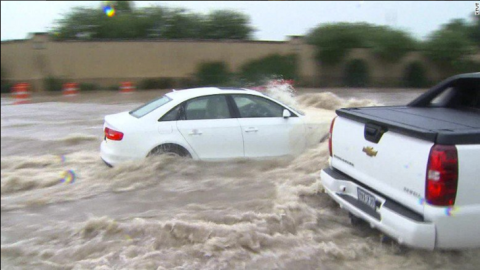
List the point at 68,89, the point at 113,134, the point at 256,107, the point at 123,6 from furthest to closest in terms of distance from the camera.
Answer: the point at 123,6 → the point at 68,89 → the point at 256,107 → the point at 113,134

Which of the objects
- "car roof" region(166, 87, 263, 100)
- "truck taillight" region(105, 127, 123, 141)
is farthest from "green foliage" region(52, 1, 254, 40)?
"truck taillight" region(105, 127, 123, 141)

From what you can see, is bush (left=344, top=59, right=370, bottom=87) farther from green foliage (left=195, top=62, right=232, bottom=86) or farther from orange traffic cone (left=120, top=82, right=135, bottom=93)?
orange traffic cone (left=120, top=82, right=135, bottom=93)

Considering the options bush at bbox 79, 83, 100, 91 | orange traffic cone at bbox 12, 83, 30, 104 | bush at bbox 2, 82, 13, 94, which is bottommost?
bush at bbox 79, 83, 100, 91

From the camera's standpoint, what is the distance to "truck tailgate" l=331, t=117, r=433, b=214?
11.6 ft

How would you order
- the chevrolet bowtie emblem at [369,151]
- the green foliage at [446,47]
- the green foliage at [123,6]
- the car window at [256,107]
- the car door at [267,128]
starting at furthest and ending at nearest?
the green foliage at [123,6] → the green foliage at [446,47] → the car window at [256,107] → the car door at [267,128] → the chevrolet bowtie emblem at [369,151]

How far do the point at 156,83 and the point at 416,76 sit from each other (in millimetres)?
14206

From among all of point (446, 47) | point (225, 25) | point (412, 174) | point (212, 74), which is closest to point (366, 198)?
point (412, 174)

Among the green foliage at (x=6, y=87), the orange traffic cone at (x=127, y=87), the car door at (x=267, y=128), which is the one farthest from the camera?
the orange traffic cone at (x=127, y=87)

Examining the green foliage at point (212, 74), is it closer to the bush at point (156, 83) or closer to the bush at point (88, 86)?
A: the bush at point (156, 83)

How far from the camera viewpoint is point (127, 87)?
70.4 ft

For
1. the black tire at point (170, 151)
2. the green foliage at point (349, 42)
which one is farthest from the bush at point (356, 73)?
the black tire at point (170, 151)

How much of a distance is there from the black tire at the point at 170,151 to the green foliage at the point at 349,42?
65.7ft

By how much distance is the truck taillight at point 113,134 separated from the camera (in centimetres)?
629

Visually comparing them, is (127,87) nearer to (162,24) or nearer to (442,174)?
(162,24)
